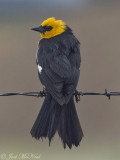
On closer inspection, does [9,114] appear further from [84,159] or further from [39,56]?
[39,56]

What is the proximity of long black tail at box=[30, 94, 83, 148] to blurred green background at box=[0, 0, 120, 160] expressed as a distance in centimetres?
318

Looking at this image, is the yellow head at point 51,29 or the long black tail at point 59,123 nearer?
the long black tail at point 59,123

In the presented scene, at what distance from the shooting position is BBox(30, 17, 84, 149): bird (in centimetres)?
563

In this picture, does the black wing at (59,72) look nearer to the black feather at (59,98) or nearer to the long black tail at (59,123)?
the black feather at (59,98)

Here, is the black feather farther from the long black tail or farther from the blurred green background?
the blurred green background

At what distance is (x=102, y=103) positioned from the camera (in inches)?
419

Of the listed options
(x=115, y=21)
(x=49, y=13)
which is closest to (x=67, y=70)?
(x=115, y=21)

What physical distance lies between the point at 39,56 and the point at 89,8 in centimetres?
1519

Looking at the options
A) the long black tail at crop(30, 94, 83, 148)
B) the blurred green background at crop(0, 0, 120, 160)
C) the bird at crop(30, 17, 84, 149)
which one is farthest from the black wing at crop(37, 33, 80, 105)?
the blurred green background at crop(0, 0, 120, 160)

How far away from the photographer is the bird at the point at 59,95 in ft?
18.5

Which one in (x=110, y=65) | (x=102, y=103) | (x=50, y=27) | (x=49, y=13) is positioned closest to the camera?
(x=50, y=27)

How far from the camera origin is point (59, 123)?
576 cm

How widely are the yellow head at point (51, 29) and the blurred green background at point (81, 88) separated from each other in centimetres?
253

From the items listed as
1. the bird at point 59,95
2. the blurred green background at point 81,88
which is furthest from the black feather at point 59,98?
the blurred green background at point 81,88
